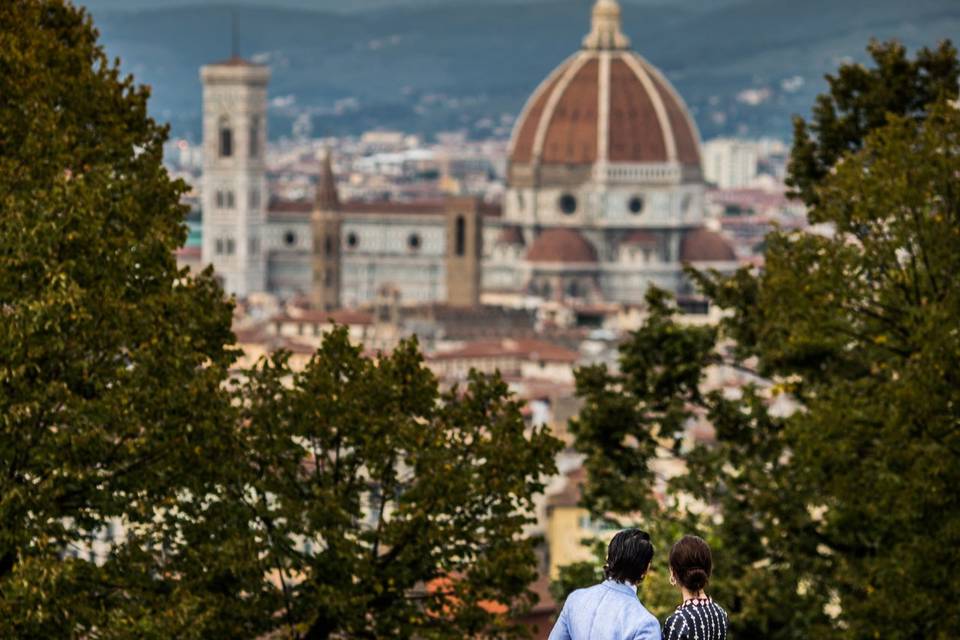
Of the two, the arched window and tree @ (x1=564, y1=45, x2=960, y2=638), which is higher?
tree @ (x1=564, y1=45, x2=960, y2=638)

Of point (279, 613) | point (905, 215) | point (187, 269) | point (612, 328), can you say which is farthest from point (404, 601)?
point (612, 328)

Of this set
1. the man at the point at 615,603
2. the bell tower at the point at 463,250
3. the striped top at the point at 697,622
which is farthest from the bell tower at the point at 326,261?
the man at the point at 615,603

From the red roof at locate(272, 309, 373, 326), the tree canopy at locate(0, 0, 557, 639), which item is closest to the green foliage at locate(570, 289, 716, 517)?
the tree canopy at locate(0, 0, 557, 639)

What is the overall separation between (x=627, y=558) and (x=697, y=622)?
0.46 metres

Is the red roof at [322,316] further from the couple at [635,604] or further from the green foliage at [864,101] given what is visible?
the couple at [635,604]

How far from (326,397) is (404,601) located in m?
1.84

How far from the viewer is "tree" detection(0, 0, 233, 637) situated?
2427cm

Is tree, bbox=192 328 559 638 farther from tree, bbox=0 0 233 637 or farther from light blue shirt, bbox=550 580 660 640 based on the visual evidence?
light blue shirt, bbox=550 580 660 640

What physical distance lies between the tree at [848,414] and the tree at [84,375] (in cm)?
560

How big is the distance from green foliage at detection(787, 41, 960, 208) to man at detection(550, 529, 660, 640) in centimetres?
2164

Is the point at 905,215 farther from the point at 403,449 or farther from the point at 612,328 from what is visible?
the point at 612,328

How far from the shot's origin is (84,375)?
2509 centimetres

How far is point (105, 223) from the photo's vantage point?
86.1 ft

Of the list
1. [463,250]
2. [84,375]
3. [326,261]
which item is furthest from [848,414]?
[463,250]
